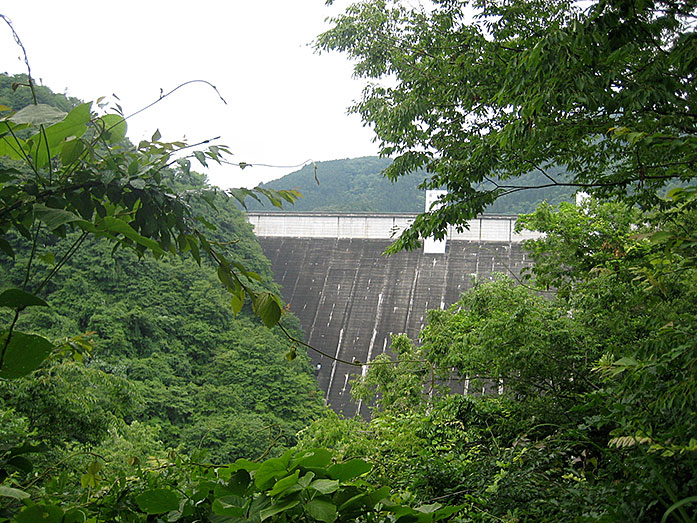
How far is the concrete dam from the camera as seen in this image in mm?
10883

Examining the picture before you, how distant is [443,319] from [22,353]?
5.13m

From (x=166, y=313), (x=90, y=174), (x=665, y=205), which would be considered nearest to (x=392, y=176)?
(x=665, y=205)

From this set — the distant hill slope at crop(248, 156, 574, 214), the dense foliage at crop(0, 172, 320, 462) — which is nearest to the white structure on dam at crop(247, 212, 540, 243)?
the dense foliage at crop(0, 172, 320, 462)

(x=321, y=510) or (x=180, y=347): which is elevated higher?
(x=321, y=510)

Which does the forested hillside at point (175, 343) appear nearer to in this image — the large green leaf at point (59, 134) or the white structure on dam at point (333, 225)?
the white structure on dam at point (333, 225)

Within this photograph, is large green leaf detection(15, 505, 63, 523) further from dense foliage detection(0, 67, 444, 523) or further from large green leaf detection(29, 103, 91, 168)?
large green leaf detection(29, 103, 91, 168)

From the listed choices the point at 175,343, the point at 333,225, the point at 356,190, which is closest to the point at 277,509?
the point at 175,343

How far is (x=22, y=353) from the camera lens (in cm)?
51

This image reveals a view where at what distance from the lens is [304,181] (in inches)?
923

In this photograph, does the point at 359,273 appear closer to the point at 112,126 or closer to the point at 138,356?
the point at 138,356

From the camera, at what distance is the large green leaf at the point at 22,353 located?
0.51 metres

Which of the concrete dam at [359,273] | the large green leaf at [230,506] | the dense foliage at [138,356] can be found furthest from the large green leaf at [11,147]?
the concrete dam at [359,273]

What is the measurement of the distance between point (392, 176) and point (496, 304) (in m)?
1.69

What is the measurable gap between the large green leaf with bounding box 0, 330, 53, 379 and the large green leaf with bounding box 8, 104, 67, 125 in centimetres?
21
